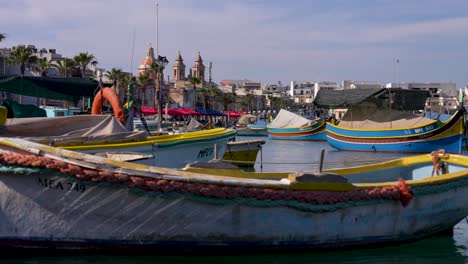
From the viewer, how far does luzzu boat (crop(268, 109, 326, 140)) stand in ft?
198

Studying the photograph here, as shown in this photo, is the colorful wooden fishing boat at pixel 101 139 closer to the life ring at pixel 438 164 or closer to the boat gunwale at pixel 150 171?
the boat gunwale at pixel 150 171

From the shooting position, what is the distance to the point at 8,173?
7898 mm

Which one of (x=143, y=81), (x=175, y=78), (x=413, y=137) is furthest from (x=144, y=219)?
(x=175, y=78)

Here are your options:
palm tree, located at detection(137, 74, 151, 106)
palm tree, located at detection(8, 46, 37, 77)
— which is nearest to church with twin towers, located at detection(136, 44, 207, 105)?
palm tree, located at detection(137, 74, 151, 106)

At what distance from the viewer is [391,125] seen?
4059 cm

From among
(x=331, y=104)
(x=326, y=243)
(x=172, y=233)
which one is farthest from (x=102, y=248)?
(x=331, y=104)

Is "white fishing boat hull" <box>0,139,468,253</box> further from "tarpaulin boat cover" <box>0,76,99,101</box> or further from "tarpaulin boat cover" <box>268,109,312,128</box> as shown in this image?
"tarpaulin boat cover" <box>268,109,312,128</box>

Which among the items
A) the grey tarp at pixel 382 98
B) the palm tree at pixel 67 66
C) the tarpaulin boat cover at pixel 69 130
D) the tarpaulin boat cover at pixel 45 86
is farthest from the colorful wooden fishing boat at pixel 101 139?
the palm tree at pixel 67 66

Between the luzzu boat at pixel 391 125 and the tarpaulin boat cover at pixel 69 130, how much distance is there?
2745cm

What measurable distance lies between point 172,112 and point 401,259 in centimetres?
5900

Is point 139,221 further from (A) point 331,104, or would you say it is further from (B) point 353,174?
(A) point 331,104

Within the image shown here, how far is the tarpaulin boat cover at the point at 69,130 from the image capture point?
38.6 ft

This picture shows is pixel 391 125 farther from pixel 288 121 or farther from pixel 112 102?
pixel 112 102

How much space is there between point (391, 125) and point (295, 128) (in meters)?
21.3
